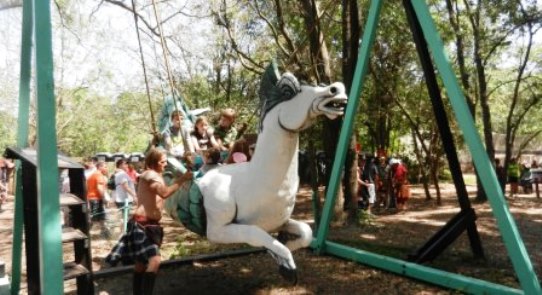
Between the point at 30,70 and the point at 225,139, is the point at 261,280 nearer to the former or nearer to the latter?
the point at 225,139

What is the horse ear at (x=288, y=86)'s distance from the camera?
122 inches

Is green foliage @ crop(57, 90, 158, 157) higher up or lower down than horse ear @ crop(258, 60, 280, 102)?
higher up

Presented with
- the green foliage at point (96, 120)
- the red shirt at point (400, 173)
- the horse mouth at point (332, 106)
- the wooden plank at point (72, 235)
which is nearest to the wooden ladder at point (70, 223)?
the wooden plank at point (72, 235)

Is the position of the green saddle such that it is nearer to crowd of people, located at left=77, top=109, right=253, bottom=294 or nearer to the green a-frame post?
crowd of people, located at left=77, top=109, right=253, bottom=294

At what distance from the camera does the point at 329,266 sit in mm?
5637

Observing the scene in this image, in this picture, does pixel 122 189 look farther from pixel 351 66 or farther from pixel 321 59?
pixel 351 66

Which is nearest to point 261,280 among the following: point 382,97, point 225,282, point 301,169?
point 225,282

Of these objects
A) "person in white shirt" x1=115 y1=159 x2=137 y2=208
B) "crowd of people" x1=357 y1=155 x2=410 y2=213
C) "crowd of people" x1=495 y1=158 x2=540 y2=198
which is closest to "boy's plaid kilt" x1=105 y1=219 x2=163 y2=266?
"person in white shirt" x1=115 y1=159 x2=137 y2=208

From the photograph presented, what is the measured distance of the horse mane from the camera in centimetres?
311

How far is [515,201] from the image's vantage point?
1322cm

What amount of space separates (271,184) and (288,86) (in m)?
0.67

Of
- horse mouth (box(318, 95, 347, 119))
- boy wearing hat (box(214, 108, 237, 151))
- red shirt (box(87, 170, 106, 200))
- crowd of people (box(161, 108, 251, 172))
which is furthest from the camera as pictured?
red shirt (box(87, 170, 106, 200))

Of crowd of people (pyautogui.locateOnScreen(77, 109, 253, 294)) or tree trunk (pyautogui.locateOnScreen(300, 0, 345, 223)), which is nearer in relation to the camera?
crowd of people (pyautogui.locateOnScreen(77, 109, 253, 294))

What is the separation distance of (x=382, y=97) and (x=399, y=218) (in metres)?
6.47
